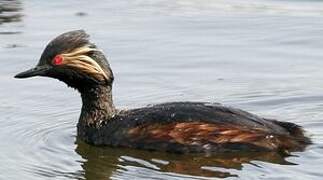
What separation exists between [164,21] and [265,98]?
12.7 ft

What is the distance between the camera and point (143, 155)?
392 inches

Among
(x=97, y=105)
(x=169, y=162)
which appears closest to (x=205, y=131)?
(x=169, y=162)

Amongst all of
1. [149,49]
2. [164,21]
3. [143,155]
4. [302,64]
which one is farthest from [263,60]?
[143,155]

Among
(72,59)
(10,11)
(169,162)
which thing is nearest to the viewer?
(169,162)

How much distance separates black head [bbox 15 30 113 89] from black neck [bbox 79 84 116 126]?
17 centimetres

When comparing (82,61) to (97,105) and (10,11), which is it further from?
(10,11)

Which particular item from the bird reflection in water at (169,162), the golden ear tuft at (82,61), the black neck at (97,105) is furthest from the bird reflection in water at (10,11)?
the bird reflection in water at (169,162)

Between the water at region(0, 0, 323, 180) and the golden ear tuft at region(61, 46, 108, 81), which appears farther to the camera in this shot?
the golden ear tuft at region(61, 46, 108, 81)

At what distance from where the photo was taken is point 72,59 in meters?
10.4

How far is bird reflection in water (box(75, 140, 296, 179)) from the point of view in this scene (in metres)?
9.44

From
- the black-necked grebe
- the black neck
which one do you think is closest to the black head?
the black-necked grebe

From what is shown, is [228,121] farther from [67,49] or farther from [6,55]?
[6,55]

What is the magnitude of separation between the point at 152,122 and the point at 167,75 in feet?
8.47

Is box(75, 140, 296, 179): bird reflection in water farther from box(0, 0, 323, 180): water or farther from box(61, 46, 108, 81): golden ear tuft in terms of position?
box(61, 46, 108, 81): golden ear tuft
